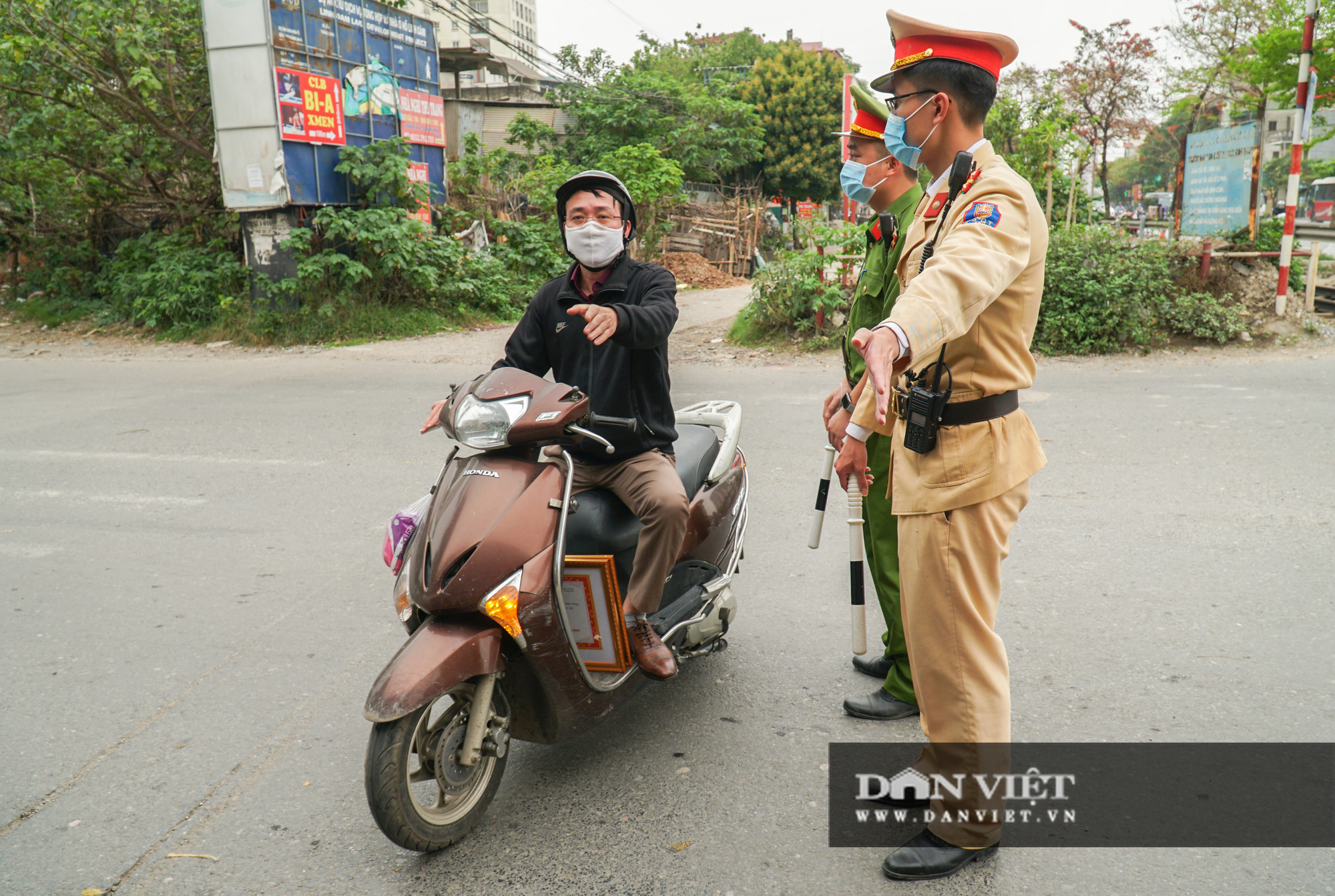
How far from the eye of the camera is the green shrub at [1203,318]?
980 centimetres

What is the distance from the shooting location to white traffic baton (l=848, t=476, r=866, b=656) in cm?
284

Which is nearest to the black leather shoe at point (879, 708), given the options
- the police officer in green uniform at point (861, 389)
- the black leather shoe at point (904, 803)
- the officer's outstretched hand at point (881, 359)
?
the police officer in green uniform at point (861, 389)

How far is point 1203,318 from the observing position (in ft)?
32.2

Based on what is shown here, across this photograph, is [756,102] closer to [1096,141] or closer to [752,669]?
[1096,141]

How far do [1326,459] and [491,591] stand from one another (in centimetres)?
549

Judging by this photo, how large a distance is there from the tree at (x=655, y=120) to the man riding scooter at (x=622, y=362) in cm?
2029

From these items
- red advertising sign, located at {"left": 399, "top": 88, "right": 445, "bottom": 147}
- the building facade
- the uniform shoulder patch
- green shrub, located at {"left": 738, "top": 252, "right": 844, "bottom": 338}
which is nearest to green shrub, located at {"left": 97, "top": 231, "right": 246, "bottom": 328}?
red advertising sign, located at {"left": 399, "top": 88, "right": 445, "bottom": 147}

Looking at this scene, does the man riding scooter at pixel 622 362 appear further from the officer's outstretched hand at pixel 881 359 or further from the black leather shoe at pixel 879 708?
the officer's outstretched hand at pixel 881 359

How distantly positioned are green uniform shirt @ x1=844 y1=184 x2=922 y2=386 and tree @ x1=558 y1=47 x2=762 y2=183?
20239 mm

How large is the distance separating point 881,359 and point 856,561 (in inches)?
52.0

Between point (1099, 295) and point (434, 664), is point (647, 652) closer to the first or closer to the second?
point (434, 664)

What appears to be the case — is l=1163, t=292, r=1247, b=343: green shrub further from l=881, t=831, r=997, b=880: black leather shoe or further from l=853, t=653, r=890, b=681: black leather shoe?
l=881, t=831, r=997, b=880: black leather shoe

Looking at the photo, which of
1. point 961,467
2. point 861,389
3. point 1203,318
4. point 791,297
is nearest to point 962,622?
point 961,467

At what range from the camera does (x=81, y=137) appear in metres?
13.8
